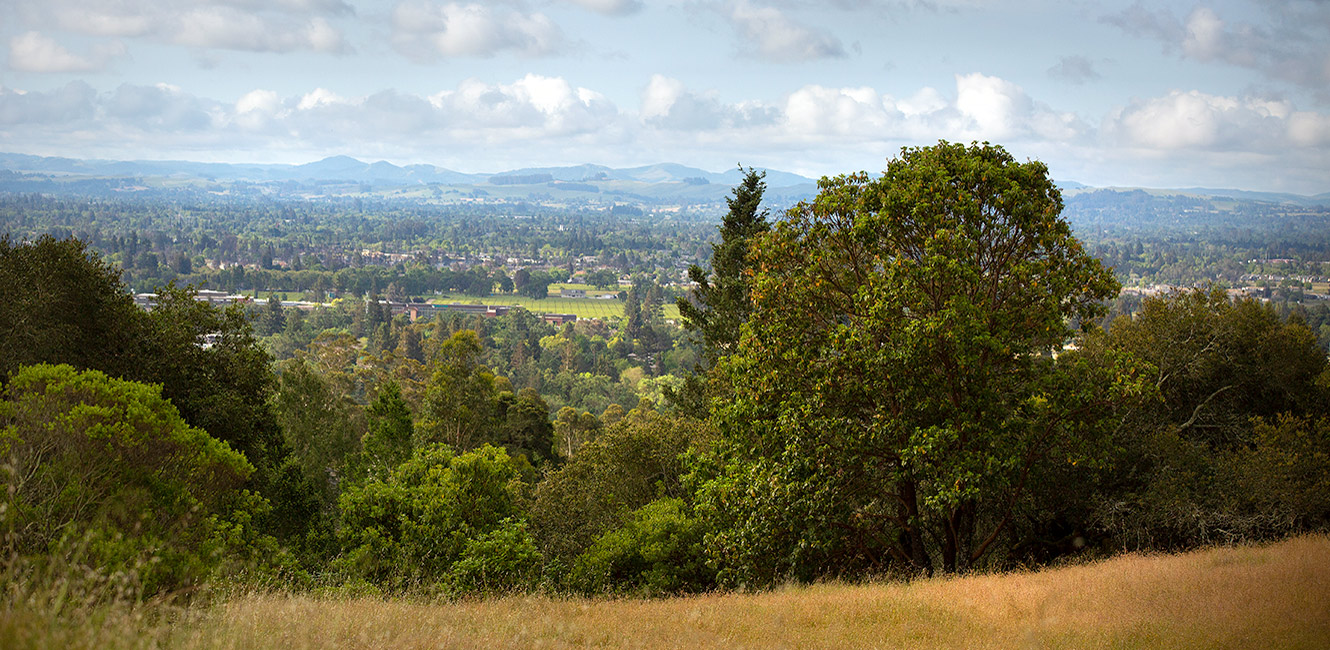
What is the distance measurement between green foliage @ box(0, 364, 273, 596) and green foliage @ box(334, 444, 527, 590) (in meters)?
1.41

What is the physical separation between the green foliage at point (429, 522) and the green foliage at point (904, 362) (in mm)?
3505

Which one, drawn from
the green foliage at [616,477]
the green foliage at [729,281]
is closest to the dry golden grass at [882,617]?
the green foliage at [616,477]

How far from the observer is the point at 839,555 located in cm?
1260

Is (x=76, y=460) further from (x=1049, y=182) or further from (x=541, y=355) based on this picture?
(x=541, y=355)

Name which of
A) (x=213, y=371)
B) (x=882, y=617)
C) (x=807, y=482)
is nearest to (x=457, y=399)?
(x=213, y=371)

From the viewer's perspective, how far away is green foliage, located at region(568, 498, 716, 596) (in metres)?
13.1

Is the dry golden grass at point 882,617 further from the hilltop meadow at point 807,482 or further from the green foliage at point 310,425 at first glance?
the green foliage at point 310,425

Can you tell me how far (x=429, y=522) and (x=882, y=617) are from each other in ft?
25.0

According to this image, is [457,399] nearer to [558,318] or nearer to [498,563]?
[498,563]

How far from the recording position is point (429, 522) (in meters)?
12.7

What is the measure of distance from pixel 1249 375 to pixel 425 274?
5669 inches

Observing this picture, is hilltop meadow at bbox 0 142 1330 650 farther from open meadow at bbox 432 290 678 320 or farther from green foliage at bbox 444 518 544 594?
open meadow at bbox 432 290 678 320

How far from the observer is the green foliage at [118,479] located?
8031 mm

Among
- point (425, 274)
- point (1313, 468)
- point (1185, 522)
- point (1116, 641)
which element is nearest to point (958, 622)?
point (1116, 641)
